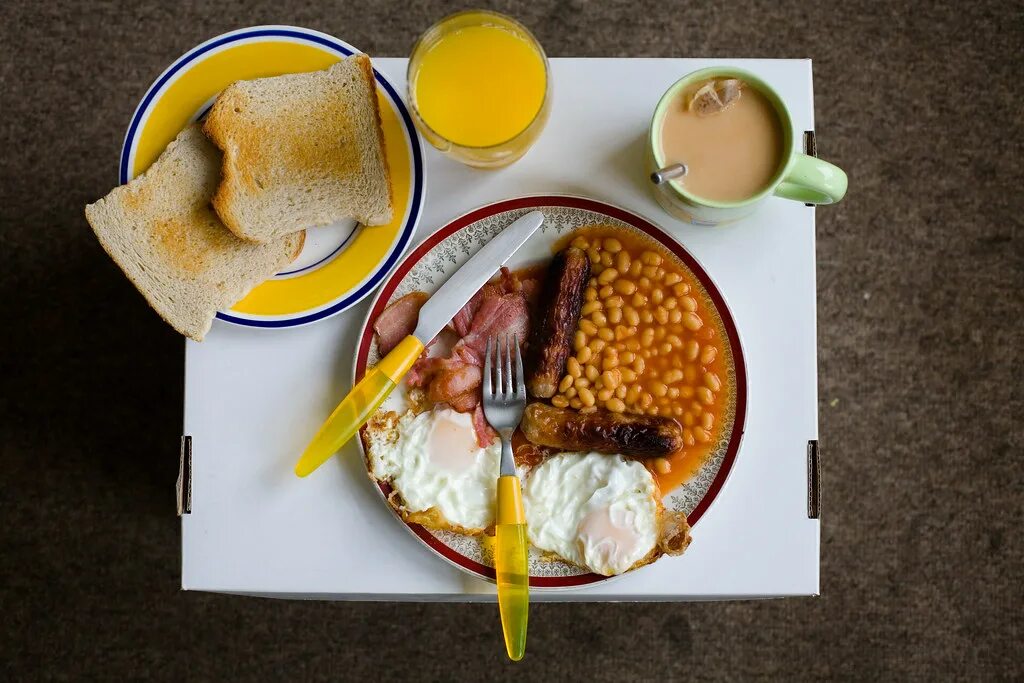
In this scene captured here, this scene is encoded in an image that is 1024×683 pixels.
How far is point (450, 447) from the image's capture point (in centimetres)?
154

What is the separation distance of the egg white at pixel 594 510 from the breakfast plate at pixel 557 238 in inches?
2.0

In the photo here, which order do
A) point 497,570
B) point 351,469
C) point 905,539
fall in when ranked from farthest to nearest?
1. point 905,539
2. point 351,469
3. point 497,570

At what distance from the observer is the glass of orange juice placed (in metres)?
1.39

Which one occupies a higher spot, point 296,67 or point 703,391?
point 296,67

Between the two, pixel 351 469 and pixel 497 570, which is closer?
pixel 497 570

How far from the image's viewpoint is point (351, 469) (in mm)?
1607

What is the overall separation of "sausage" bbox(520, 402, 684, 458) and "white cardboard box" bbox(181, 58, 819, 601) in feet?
0.70

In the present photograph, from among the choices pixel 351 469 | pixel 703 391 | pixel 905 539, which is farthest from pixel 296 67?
Answer: pixel 905 539

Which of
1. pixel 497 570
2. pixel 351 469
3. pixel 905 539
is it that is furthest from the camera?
pixel 905 539

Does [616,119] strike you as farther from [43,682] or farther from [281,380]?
[43,682]

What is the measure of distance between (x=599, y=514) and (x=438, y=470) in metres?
0.32

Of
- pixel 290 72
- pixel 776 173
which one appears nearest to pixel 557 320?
pixel 776 173

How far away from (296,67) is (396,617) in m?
1.57

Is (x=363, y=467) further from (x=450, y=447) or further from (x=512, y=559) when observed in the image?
(x=512, y=559)
